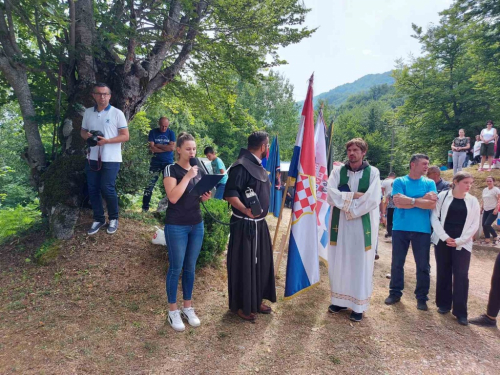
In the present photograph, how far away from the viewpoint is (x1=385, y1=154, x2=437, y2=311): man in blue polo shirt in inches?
167

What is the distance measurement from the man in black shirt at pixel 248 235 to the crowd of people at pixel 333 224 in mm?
12

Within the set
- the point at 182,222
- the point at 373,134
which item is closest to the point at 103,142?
the point at 182,222

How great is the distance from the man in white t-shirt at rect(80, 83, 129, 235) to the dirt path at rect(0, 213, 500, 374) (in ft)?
2.46

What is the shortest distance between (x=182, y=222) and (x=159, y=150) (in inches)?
129

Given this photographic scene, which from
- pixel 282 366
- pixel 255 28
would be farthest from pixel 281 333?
pixel 255 28

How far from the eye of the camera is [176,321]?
3.30 m

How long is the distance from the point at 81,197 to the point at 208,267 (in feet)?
7.75

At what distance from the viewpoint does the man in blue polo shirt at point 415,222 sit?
167 inches

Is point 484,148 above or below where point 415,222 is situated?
above

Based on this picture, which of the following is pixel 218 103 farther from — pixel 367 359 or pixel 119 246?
pixel 367 359

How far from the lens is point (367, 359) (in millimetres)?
3039

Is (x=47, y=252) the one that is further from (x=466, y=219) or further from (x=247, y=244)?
(x=466, y=219)

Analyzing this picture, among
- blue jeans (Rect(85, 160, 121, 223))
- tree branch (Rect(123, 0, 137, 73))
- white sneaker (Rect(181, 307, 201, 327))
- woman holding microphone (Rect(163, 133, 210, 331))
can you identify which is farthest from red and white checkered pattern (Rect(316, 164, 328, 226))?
tree branch (Rect(123, 0, 137, 73))

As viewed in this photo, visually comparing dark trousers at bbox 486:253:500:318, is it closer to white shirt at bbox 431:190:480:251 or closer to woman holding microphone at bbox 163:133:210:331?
white shirt at bbox 431:190:480:251
